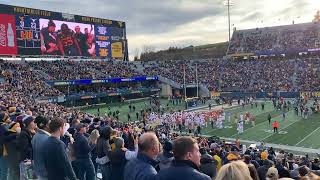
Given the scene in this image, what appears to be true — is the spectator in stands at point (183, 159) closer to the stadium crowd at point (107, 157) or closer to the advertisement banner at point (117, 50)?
the stadium crowd at point (107, 157)

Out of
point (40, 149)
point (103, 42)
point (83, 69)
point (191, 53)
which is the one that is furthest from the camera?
point (191, 53)

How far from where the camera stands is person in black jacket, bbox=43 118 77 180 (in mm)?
5148

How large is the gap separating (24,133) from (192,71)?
195 ft

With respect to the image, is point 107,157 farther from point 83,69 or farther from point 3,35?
point 83,69

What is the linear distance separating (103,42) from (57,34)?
27.6 feet

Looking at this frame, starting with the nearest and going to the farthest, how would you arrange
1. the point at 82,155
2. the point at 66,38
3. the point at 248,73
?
the point at 82,155 < the point at 66,38 < the point at 248,73

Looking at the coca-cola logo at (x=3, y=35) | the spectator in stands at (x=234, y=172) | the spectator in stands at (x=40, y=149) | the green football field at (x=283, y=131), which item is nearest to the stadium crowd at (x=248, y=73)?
the green football field at (x=283, y=131)

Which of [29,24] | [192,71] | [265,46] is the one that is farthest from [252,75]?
[29,24]

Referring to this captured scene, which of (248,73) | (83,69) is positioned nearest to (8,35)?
(83,69)

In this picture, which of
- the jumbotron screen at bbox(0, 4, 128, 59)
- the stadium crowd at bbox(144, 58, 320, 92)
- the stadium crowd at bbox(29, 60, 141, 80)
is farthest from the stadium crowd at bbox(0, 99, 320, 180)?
the stadium crowd at bbox(144, 58, 320, 92)

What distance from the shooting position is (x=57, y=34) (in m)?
50.3

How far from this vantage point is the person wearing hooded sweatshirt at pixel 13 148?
6.98 metres

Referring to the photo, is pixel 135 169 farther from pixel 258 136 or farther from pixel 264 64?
pixel 264 64

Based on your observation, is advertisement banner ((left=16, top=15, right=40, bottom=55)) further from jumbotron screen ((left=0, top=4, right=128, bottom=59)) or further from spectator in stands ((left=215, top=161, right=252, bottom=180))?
spectator in stands ((left=215, top=161, right=252, bottom=180))
